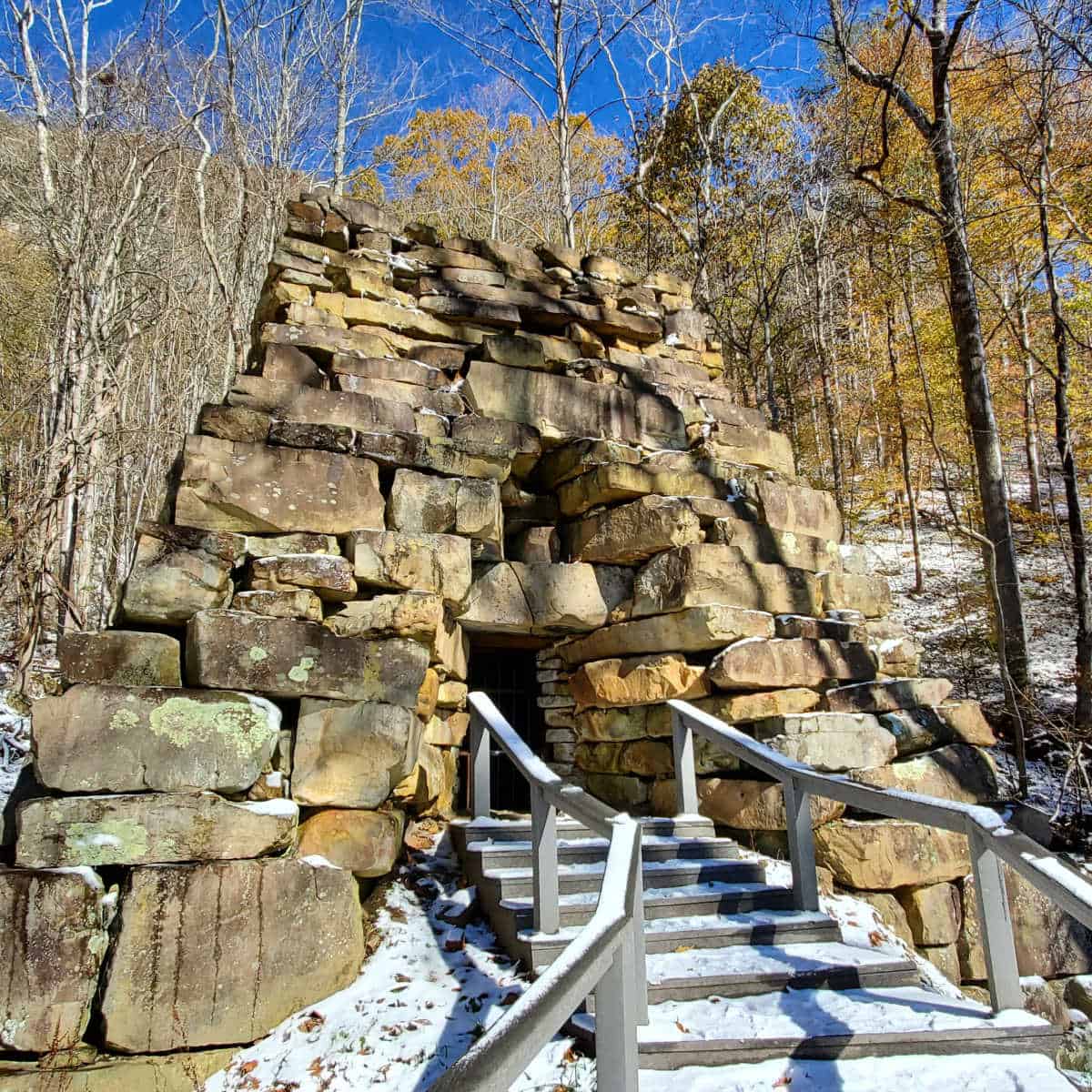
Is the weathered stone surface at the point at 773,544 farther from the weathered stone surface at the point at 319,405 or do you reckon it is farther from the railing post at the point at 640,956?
the railing post at the point at 640,956

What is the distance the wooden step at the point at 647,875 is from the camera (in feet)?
13.9

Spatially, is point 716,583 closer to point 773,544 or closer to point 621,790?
point 773,544

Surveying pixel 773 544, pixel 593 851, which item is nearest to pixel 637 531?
pixel 773 544

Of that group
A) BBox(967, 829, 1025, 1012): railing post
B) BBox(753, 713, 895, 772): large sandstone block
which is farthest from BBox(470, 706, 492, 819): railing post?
BBox(967, 829, 1025, 1012): railing post

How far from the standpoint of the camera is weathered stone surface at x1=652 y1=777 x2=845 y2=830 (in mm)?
5090

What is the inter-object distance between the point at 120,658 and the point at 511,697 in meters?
3.63

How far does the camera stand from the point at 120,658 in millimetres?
4062

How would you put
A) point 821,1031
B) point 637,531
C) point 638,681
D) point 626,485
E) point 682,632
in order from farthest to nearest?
point 626,485 < point 637,531 < point 638,681 < point 682,632 < point 821,1031

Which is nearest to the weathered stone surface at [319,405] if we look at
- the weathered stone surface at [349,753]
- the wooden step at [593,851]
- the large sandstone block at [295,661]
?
the large sandstone block at [295,661]

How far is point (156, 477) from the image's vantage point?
10617mm

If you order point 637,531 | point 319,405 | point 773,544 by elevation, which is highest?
point 319,405

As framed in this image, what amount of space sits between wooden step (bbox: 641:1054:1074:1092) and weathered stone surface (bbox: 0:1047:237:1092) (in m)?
1.91

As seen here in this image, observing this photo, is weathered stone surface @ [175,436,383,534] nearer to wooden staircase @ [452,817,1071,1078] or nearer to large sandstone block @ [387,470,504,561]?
large sandstone block @ [387,470,504,561]

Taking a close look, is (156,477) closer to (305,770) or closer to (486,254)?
(486,254)
